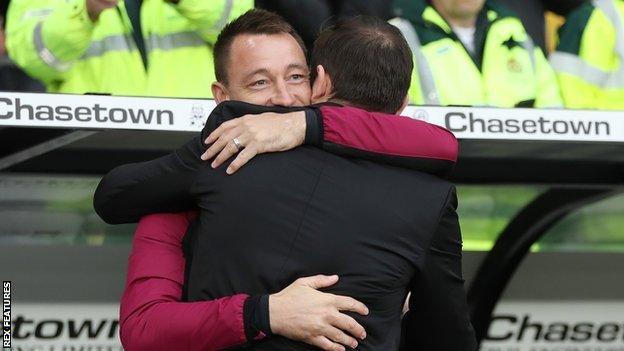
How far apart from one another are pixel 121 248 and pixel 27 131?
25.4 inches

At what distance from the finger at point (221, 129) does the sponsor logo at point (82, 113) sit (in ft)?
3.82

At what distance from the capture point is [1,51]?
10.00 feet

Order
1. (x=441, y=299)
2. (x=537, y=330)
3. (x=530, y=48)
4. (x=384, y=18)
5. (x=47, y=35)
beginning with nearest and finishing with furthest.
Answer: (x=441, y=299) → (x=47, y=35) → (x=384, y=18) → (x=530, y=48) → (x=537, y=330)

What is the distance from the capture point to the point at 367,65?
1849 mm

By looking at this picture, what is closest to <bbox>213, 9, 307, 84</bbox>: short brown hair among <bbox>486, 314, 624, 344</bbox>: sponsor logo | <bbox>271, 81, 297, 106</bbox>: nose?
<bbox>271, 81, 297, 106</bbox>: nose

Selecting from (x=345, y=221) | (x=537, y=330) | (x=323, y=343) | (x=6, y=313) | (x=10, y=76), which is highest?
(x=10, y=76)

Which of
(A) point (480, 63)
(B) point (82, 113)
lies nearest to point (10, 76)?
(B) point (82, 113)

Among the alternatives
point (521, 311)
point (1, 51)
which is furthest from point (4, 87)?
point (521, 311)

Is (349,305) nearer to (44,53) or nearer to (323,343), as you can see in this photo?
(323,343)

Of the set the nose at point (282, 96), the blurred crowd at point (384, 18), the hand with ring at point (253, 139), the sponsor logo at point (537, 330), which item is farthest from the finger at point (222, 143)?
the sponsor logo at point (537, 330)

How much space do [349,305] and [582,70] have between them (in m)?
1.84

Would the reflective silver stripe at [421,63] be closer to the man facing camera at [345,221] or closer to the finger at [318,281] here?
the man facing camera at [345,221]

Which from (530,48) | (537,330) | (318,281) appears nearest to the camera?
(318,281)

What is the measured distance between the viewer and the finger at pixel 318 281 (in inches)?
69.0
